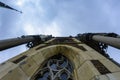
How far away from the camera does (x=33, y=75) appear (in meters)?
8.87

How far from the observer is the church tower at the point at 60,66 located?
7241 millimetres

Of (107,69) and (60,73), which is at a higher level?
(107,69)

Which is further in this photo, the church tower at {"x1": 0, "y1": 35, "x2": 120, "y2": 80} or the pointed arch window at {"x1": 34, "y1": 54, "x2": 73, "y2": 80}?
the pointed arch window at {"x1": 34, "y1": 54, "x2": 73, "y2": 80}

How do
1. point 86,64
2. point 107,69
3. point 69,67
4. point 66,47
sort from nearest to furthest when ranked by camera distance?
point 107,69
point 86,64
point 69,67
point 66,47

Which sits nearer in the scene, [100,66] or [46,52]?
[100,66]

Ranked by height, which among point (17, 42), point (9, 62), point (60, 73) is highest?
point (17, 42)

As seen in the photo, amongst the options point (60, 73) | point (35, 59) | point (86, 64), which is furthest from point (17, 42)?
point (86, 64)

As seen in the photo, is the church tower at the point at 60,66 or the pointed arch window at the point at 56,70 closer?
the church tower at the point at 60,66

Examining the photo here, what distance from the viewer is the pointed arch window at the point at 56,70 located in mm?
8852

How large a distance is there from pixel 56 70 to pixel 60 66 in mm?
593

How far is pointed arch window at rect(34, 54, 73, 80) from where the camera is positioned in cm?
885

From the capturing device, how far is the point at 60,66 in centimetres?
992

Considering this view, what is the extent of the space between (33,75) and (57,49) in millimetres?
2923

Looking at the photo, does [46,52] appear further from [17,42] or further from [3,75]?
[3,75]
